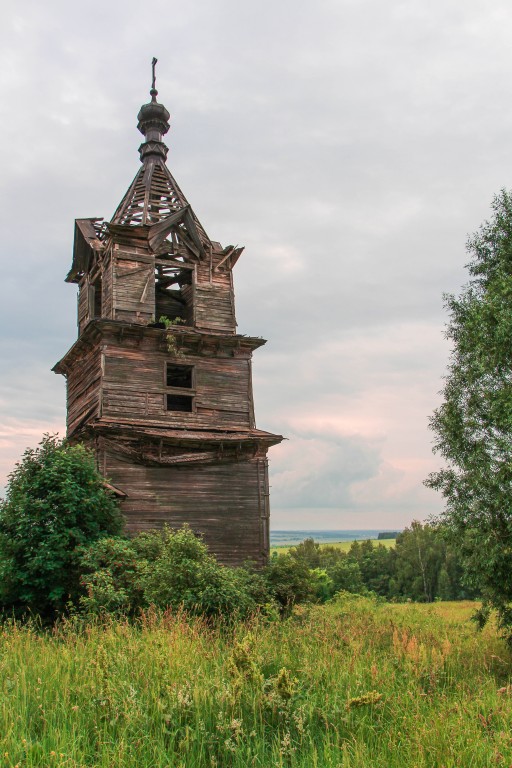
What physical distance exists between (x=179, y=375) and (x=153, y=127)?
45.9ft

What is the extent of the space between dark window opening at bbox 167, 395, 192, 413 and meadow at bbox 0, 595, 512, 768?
18867 millimetres

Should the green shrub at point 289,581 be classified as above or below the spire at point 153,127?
below

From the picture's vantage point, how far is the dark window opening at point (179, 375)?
89.2 ft

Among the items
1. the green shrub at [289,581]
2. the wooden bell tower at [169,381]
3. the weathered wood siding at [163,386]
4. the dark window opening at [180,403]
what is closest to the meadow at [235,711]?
the green shrub at [289,581]

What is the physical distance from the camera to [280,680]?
6605 mm

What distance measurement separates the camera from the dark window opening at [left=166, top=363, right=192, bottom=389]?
2720 cm

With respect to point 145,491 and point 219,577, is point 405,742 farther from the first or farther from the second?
point 145,491

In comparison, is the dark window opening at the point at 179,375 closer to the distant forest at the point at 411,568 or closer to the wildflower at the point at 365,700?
the wildflower at the point at 365,700

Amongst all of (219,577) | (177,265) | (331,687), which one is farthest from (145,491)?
(331,687)

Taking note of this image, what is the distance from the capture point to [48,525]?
1866 cm

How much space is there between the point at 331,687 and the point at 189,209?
81.5 ft

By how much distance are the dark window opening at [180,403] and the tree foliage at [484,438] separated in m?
14.1

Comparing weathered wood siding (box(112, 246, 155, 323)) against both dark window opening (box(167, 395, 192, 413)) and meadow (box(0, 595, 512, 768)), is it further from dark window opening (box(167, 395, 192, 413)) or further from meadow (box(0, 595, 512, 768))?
meadow (box(0, 595, 512, 768))

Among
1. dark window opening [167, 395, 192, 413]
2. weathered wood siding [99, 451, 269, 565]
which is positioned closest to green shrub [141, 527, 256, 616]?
weathered wood siding [99, 451, 269, 565]
